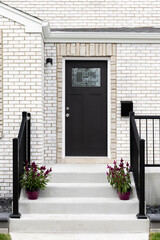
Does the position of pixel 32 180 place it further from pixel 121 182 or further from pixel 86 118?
pixel 86 118

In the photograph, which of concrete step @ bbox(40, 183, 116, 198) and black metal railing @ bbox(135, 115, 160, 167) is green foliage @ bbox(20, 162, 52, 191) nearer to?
concrete step @ bbox(40, 183, 116, 198)

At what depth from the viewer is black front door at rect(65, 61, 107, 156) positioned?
20.0 ft

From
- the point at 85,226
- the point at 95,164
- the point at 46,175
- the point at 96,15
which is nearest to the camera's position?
the point at 85,226

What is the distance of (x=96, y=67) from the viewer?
20.2 feet

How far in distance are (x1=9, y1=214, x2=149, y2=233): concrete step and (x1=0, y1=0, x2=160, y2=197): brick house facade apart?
1091 millimetres

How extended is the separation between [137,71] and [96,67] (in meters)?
0.83

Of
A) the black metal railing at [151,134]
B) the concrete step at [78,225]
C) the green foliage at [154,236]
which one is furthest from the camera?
the black metal railing at [151,134]

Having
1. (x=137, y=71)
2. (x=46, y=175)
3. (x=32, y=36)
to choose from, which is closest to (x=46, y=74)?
(x=32, y=36)

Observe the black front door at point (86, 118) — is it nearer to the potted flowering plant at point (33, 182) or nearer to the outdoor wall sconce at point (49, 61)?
the outdoor wall sconce at point (49, 61)

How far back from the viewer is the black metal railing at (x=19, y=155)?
13.5 feet

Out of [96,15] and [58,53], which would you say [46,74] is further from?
[96,15]

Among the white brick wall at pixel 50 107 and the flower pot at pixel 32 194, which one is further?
the white brick wall at pixel 50 107

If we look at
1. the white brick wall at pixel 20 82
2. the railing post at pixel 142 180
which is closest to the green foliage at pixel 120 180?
the railing post at pixel 142 180

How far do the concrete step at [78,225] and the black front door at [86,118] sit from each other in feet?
7.08
